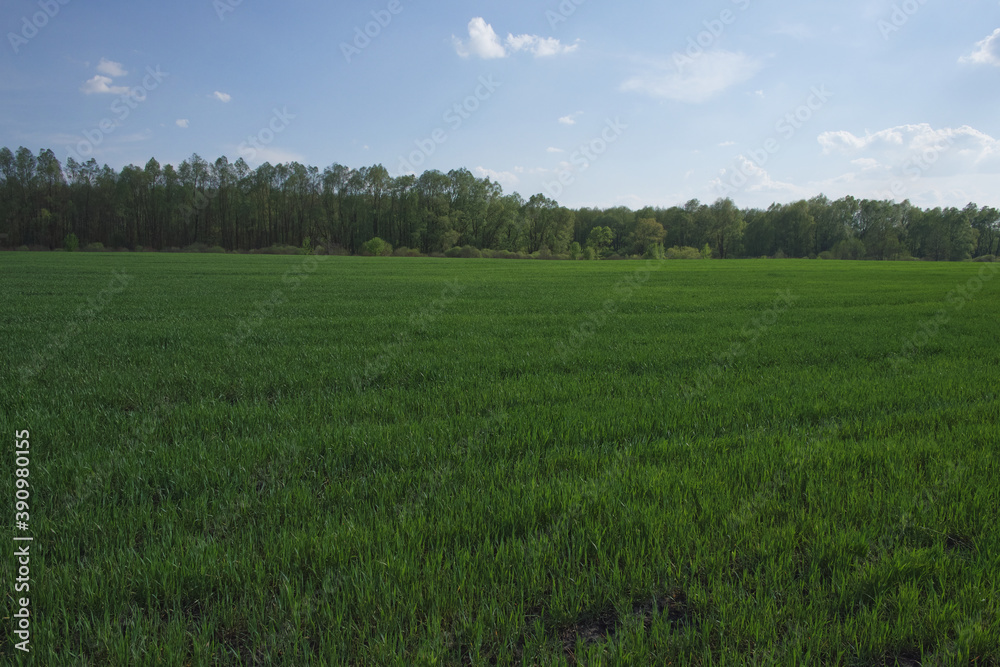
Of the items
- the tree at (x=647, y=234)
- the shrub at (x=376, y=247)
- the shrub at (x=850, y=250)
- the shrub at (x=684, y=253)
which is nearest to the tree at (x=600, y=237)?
the tree at (x=647, y=234)

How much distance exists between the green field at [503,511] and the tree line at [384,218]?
90.1m

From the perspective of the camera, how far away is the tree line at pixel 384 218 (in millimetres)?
95812

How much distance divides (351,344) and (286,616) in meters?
7.89

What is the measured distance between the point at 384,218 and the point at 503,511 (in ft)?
381

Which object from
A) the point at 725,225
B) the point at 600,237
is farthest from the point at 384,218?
the point at 725,225

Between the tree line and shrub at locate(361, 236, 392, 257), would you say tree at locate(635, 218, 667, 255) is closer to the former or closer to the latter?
the tree line

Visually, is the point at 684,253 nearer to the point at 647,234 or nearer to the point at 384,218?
the point at 647,234

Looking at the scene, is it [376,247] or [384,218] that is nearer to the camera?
[376,247]

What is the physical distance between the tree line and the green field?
90134 millimetres

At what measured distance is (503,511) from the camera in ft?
11.7

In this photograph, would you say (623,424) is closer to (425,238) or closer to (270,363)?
(270,363)

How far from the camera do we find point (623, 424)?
17.7 feet

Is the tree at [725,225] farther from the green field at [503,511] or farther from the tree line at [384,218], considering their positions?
the green field at [503,511]

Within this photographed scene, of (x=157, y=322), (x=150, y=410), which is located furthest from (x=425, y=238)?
(x=150, y=410)
